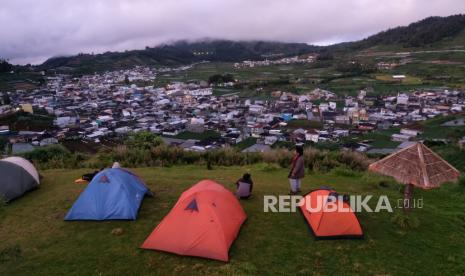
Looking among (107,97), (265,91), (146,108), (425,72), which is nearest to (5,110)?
(146,108)

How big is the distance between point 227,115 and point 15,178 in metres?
39.6

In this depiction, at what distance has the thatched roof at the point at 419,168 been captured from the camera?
21.4ft

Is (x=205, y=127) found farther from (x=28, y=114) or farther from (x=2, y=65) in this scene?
(x=2, y=65)

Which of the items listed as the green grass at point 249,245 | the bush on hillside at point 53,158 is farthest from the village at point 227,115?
the green grass at point 249,245

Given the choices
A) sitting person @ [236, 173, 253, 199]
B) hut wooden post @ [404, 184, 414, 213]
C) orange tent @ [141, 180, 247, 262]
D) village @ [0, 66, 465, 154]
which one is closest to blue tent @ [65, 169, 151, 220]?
orange tent @ [141, 180, 247, 262]

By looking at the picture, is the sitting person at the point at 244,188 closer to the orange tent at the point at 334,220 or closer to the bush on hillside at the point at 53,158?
the orange tent at the point at 334,220

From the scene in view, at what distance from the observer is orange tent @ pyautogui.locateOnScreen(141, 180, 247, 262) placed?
240 inches

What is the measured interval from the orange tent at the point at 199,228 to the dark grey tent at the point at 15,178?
4.71 meters

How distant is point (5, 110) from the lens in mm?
48688

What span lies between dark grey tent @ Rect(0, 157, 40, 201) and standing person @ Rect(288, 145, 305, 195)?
6824 millimetres

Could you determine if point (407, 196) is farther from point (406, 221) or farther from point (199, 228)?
point (199, 228)

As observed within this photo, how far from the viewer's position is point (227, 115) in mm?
48406

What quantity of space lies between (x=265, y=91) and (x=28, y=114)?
3885 centimetres

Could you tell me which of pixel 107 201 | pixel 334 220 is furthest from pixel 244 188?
pixel 107 201
